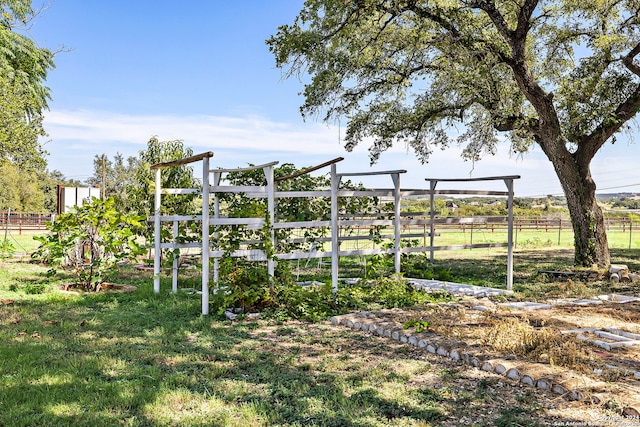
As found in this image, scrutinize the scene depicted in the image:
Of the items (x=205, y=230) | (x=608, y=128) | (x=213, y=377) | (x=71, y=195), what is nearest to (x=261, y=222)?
(x=205, y=230)

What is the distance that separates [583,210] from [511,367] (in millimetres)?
9097

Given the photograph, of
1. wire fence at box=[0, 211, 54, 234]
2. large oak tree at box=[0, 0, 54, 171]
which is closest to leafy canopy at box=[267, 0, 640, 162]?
large oak tree at box=[0, 0, 54, 171]

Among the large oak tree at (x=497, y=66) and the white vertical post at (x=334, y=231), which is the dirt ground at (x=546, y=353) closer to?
the white vertical post at (x=334, y=231)

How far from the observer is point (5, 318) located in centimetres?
596

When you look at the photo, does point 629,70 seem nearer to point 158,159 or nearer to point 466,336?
point 466,336

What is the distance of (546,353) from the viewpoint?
4.31 meters

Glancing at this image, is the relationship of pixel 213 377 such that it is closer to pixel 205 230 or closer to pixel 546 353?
pixel 205 230

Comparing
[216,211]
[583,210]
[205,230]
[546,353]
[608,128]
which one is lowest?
[546,353]

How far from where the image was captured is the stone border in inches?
137

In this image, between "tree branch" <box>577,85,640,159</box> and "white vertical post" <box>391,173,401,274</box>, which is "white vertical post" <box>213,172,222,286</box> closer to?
"white vertical post" <box>391,173,401,274</box>

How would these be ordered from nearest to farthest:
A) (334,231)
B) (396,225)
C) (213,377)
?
(213,377), (334,231), (396,225)

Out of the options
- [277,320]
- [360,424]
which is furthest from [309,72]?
[360,424]

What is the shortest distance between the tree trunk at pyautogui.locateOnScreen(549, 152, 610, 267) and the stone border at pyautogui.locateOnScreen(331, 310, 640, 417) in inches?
316

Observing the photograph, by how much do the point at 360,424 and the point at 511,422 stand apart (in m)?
0.92
